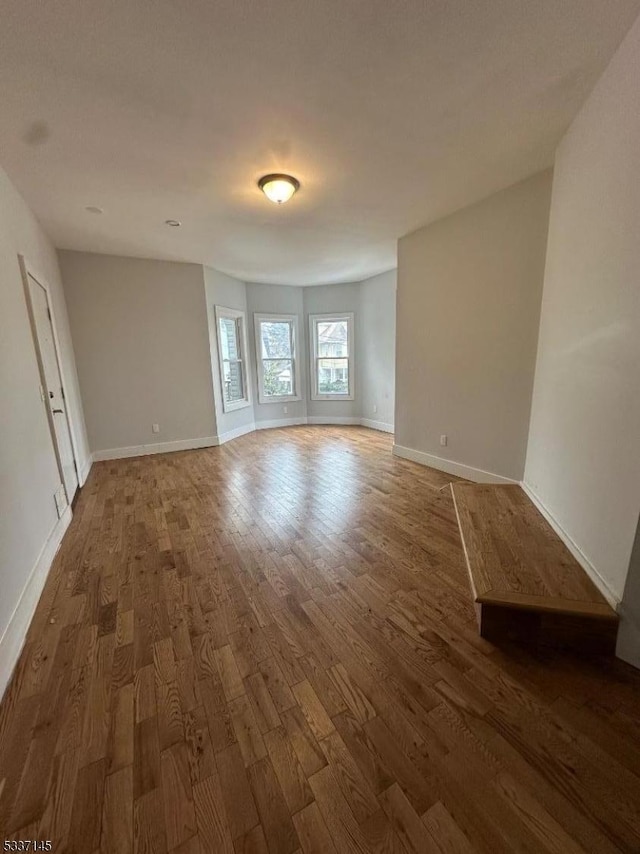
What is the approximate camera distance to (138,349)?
15.1ft

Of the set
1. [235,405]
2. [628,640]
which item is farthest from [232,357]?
[628,640]

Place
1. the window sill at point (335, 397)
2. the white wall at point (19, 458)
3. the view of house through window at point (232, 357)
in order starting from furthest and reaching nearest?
the window sill at point (335, 397), the view of house through window at point (232, 357), the white wall at point (19, 458)

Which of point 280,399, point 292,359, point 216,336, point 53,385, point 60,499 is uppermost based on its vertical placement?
point 216,336

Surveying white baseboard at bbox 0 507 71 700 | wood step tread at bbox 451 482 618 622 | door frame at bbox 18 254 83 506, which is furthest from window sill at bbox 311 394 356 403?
white baseboard at bbox 0 507 71 700

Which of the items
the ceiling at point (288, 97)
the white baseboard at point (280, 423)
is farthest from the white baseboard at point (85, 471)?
the white baseboard at point (280, 423)

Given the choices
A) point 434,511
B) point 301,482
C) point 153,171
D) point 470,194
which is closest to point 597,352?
point 434,511

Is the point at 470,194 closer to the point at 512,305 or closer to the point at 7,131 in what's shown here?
the point at 512,305

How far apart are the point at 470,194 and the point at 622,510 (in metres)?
2.77

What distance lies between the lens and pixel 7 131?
1923 millimetres

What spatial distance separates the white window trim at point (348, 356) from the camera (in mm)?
6371

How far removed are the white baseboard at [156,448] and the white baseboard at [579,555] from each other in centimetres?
435

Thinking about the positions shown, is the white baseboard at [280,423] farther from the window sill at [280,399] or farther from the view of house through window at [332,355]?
the view of house through window at [332,355]

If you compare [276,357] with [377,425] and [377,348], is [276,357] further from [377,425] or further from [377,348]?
[377,425]

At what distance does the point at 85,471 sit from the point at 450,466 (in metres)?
4.21
